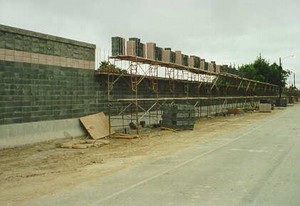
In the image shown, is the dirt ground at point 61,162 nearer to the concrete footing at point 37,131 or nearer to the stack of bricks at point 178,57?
the concrete footing at point 37,131

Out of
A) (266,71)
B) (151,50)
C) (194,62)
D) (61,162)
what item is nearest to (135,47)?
(151,50)

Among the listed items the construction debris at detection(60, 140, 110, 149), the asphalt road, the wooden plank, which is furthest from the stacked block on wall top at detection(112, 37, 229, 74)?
the asphalt road

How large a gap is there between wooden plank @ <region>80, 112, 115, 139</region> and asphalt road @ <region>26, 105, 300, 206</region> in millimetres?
6044

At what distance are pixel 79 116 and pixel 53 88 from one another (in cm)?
217

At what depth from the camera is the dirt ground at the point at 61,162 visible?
8768 mm

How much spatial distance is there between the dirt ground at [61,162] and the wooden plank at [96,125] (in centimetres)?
95

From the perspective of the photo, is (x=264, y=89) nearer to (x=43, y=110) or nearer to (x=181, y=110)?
(x=181, y=110)

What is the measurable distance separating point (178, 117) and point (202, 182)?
1397cm

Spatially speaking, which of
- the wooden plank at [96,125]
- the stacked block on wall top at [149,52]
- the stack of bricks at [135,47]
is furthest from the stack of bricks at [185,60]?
the wooden plank at [96,125]

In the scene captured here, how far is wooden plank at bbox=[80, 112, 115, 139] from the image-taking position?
18.3 m

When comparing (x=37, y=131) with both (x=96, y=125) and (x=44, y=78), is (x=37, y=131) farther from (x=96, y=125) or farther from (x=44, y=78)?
(x=96, y=125)

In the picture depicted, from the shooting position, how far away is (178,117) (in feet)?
74.3

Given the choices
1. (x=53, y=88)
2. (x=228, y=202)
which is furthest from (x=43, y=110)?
(x=228, y=202)

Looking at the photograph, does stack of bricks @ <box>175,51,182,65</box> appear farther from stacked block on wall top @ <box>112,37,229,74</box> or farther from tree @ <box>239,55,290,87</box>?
tree @ <box>239,55,290,87</box>
